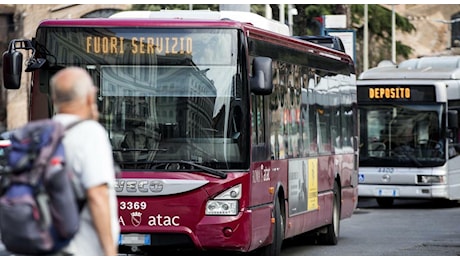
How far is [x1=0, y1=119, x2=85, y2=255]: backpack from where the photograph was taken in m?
6.61

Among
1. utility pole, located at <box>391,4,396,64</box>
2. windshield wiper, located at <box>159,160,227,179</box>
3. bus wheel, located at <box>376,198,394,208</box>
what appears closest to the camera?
windshield wiper, located at <box>159,160,227,179</box>

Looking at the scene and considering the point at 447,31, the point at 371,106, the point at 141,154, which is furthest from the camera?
the point at 447,31

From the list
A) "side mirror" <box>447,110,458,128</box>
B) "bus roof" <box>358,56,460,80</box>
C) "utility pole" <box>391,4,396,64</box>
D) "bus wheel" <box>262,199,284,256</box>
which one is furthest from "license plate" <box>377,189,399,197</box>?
"utility pole" <box>391,4,396,64</box>

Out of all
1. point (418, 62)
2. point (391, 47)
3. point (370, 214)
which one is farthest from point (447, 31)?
point (370, 214)

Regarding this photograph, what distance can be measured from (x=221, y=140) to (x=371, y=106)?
14664mm

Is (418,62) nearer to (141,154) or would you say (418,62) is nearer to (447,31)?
(141,154)

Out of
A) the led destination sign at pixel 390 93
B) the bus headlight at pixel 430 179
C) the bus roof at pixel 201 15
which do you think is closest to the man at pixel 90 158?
the bus roof at pixel 201 15

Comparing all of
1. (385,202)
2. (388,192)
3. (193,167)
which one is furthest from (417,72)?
(193,167)

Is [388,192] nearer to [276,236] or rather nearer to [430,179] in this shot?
[430,179]

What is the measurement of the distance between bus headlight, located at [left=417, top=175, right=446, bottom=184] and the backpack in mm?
21038

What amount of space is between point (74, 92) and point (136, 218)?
670 cm

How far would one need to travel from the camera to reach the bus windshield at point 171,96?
44.1 feet

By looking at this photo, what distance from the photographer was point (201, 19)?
1406cm

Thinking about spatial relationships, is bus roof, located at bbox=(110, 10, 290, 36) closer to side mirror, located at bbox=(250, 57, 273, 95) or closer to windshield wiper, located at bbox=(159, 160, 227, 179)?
side mirror, located at bbox=(250, 57, 273, 95)
